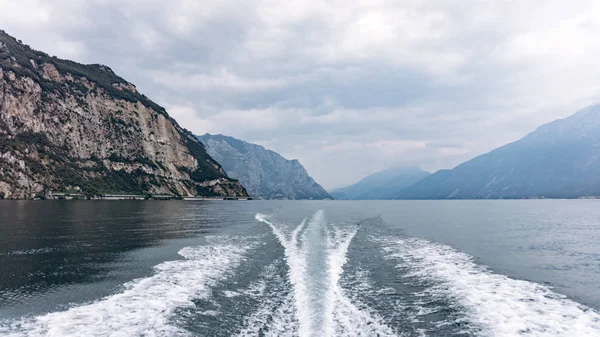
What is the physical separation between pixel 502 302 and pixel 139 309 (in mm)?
19619

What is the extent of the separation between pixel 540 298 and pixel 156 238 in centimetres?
3888

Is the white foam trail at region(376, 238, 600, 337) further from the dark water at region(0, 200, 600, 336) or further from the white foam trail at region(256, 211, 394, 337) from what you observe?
the white foam trail at region(256, 211, 394, 337)

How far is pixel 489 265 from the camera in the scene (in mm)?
28375

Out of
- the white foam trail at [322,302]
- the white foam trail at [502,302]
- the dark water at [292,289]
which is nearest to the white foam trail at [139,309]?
the dark water at [292,289]

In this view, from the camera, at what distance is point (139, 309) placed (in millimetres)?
16906

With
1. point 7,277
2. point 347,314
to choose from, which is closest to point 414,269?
point 347,314

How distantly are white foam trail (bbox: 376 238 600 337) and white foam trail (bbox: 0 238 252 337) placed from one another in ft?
47.9

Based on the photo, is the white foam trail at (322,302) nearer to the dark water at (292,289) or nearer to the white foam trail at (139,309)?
the dark water at (292,289)

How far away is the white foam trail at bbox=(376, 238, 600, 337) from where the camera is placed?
15.1 metres

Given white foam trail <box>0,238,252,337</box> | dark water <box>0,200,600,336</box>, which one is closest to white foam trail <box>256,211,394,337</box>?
dark water <box>0,200,600,336</box>

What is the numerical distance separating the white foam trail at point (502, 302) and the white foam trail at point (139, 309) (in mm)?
14585

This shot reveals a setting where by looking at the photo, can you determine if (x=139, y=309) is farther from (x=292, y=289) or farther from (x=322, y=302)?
(x=322, y=302)

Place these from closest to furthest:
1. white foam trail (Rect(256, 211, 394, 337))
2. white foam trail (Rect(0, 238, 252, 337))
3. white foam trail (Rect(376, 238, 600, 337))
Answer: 1. white foam trail (Rect(0, 238, 252, 337))
2. white foam trail (Rect(256, 211, 394, 337))
3. white foam trail (Rect(376, 238, 600, 337))

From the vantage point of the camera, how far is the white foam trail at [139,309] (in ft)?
46.3
